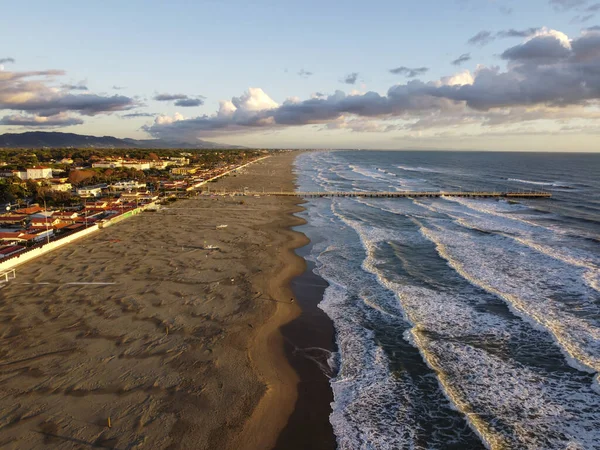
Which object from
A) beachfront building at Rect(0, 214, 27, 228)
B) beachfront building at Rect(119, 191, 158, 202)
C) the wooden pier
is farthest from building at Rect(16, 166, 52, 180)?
beachfront building at Rect(0, 214, 27, 228)

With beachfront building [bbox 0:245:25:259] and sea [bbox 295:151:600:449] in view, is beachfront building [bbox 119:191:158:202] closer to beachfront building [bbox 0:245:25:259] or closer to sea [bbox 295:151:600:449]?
beachfront building [bbox 0:245:25:259]

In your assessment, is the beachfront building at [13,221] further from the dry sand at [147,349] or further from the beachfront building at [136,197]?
the beachfront building at [136,197]

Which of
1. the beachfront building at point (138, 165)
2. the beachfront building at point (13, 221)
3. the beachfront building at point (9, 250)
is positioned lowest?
the beachfront building at point (9, 250)

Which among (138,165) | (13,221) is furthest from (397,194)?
(138,165)

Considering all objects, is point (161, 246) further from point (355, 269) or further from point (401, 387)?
point (401, 387)

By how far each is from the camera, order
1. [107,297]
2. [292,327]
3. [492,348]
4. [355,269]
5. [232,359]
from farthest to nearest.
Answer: [355,269], [107,297], [292,327], [492,348], [232,359]

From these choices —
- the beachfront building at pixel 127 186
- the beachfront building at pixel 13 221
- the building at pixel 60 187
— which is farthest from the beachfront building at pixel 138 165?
the beachfront building at pixel 13 221

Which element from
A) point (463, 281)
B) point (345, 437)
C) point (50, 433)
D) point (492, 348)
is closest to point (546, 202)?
point (463, 281)

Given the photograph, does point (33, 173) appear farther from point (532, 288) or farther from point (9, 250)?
point (532, 288)
